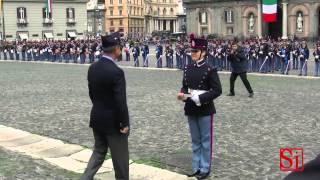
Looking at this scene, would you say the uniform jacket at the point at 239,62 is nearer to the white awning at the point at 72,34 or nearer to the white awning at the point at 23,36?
the white awning at the point at 23,36

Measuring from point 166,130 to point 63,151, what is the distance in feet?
7.96

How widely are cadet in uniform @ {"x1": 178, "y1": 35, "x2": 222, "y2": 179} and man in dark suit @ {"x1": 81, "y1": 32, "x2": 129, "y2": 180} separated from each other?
50.9 inches

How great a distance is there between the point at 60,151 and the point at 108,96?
3465mm

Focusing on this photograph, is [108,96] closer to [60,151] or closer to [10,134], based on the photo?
[60,151]

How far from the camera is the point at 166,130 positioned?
10.3m

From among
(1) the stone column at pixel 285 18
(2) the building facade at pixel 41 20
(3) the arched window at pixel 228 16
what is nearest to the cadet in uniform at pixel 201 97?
(1) the stone column at pixel 285 18

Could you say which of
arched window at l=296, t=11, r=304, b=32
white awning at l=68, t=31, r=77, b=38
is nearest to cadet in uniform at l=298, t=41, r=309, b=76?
arched window at l=296, t=11, r=304, b=32

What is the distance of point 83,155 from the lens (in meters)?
8.28

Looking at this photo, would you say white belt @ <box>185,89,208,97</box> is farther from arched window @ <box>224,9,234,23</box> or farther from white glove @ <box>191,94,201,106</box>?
arched window @ <box>224,9,234,23</box>

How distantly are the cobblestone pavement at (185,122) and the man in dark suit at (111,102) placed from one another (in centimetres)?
185

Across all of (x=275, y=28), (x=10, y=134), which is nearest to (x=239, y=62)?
(x=10, y=134)

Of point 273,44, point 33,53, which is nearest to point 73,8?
point 33,53

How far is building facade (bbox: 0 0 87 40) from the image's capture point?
239 feet

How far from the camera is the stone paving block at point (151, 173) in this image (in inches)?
273
